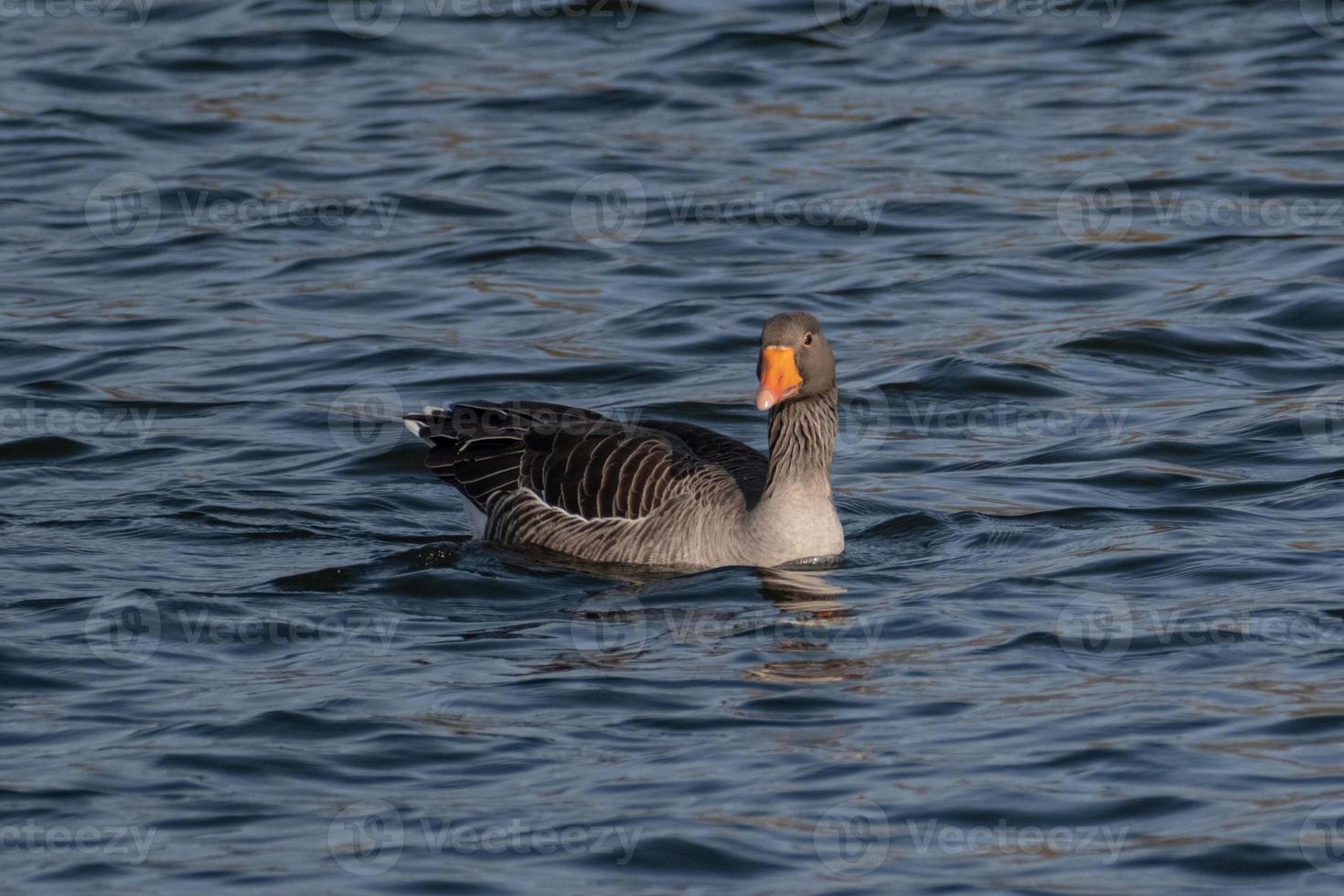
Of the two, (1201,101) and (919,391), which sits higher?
(1201,101)

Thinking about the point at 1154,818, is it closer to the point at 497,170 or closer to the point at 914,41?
the point at 497,170

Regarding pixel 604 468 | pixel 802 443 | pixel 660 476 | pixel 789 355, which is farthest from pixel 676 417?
pixel 789 355

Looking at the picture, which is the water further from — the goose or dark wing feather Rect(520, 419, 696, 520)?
dark wing feather Rect(520, 419, 696, 520)

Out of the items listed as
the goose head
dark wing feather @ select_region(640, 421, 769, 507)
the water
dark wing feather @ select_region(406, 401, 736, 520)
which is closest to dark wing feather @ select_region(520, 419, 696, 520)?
dark wing feather @ select_region(406, 401, 736, 520)

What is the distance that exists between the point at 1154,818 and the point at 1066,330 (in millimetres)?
8600

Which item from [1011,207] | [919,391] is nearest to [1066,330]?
[919,391]

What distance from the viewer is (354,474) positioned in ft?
45.0

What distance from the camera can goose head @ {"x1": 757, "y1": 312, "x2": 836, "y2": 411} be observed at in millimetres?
10930

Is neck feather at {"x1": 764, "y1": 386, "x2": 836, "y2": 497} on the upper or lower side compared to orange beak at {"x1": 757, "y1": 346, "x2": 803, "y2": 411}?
lower

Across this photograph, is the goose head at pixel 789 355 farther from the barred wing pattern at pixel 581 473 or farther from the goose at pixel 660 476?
the barred wing pattern at pixel 581 473

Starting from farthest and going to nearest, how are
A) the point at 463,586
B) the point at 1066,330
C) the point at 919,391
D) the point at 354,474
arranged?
the point at 1066,330, the point at 919,391, the point at 354,474, the point at 463,586

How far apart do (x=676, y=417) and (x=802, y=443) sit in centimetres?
349

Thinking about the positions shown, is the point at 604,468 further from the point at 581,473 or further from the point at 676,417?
the point at 676,417

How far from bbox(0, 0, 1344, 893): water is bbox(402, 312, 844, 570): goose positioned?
0.27 meters
